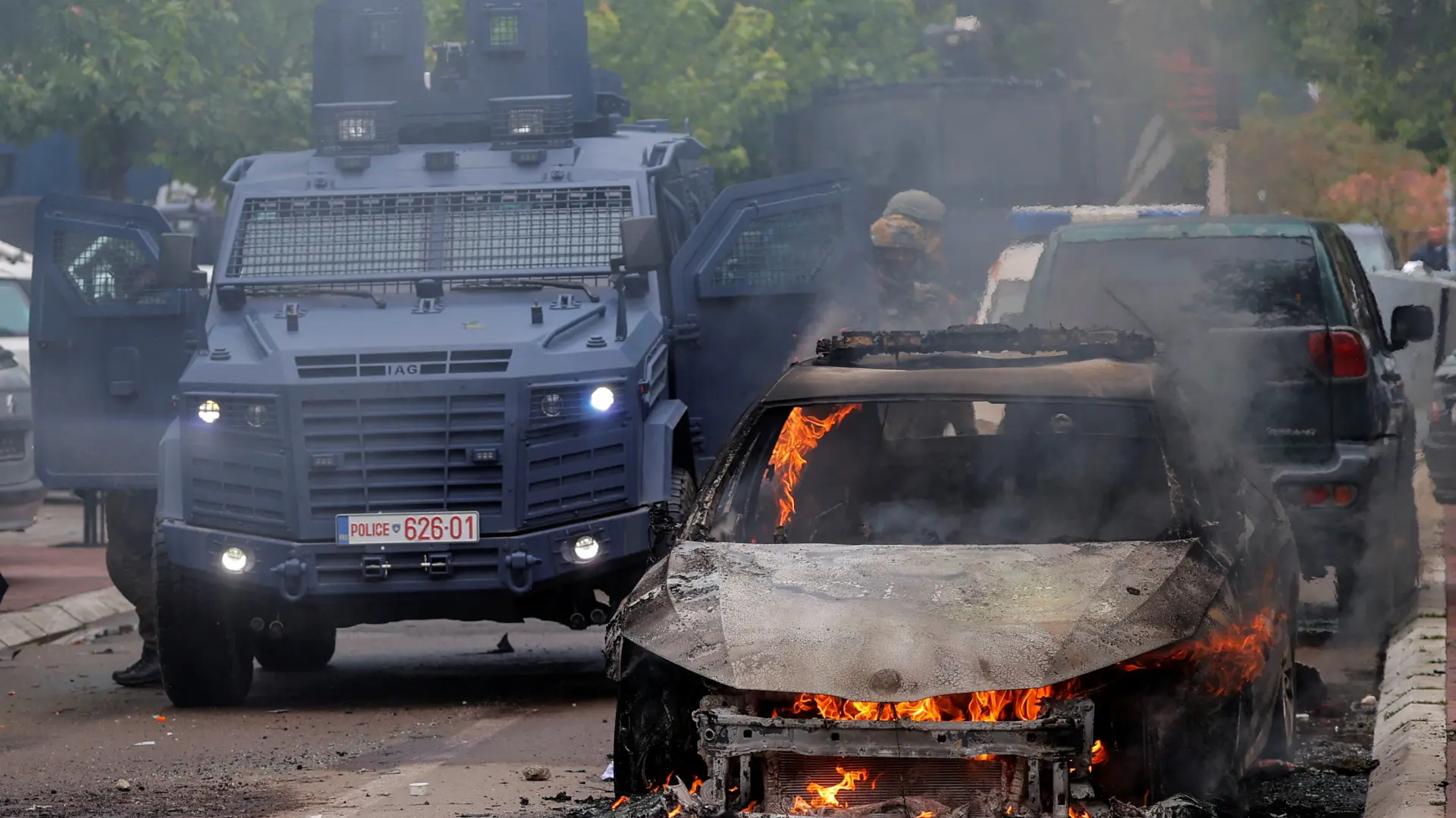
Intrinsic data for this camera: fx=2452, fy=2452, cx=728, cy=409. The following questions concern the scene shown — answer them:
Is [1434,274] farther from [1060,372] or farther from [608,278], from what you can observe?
[1060,372]

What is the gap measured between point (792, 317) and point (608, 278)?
1.09 metres

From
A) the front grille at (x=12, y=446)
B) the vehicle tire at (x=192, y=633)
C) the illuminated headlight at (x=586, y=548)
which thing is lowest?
the front grille at (x=12, y=446)

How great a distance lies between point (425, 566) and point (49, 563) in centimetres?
828

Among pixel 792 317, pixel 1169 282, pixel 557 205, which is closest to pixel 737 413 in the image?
pixel 792 317

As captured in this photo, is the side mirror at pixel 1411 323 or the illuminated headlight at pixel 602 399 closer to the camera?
the illuminated headlight at pixel 602 399

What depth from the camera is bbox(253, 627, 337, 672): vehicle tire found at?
1264 centimetres

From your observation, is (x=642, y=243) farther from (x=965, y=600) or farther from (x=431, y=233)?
(x=965, y=600)

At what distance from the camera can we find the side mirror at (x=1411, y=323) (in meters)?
11.9

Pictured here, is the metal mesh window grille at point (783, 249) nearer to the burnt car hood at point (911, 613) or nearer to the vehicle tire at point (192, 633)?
the vehicle tire at point (192, 633)

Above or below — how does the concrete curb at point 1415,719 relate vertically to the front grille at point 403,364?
below

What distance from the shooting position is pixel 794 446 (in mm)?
7719

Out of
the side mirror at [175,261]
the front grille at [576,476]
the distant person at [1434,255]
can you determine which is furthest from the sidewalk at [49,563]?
the distant person at [1434,255]

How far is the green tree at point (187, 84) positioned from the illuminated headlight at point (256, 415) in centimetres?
811

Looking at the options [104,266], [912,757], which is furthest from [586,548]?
[912,757]
